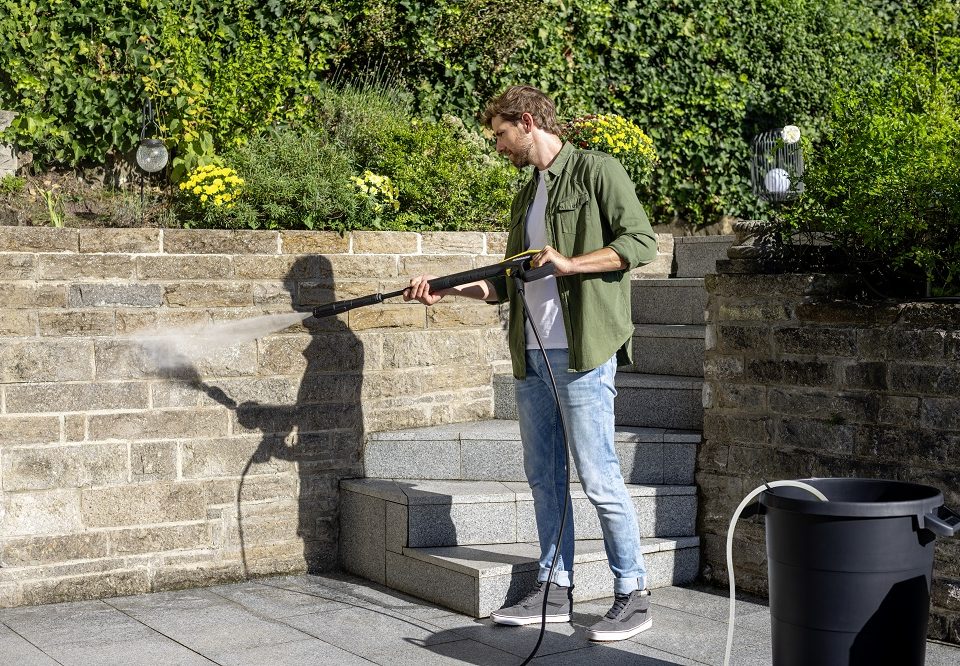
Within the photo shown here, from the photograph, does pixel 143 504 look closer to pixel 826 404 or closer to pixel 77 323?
pixel 77 323

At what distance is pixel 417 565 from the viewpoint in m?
4.89

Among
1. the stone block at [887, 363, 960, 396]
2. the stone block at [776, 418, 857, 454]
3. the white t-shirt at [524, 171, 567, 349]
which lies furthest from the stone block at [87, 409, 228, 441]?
the stone block at [887, 363, 960, 396]

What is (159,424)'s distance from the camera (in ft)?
16.7

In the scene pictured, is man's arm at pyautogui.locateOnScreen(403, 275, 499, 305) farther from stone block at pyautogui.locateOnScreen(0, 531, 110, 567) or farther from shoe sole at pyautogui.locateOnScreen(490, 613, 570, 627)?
stone block at pyautogui.locateOnScreen(0, 531, 110, 567)

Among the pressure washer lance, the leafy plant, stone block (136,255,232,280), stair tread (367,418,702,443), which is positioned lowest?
stair tread (367,418,702,443)

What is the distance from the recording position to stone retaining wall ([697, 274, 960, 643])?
13.9 feet

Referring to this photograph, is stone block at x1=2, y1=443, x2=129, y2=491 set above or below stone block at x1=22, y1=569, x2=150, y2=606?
above

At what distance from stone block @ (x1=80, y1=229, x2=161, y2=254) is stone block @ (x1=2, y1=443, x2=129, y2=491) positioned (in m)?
0.91

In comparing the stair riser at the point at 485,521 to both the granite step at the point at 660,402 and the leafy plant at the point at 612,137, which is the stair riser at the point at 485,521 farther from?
the leafy plant at the point at 612,137

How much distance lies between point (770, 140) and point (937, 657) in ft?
20.2

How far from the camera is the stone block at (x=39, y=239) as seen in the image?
485cm

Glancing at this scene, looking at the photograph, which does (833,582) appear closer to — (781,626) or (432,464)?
(781,626)

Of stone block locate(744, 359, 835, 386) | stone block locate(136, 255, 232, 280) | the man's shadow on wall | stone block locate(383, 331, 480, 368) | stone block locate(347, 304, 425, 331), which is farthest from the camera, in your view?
stone block locate(383, 331, 480, 368)

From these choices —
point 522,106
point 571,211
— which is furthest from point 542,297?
point 522,106
